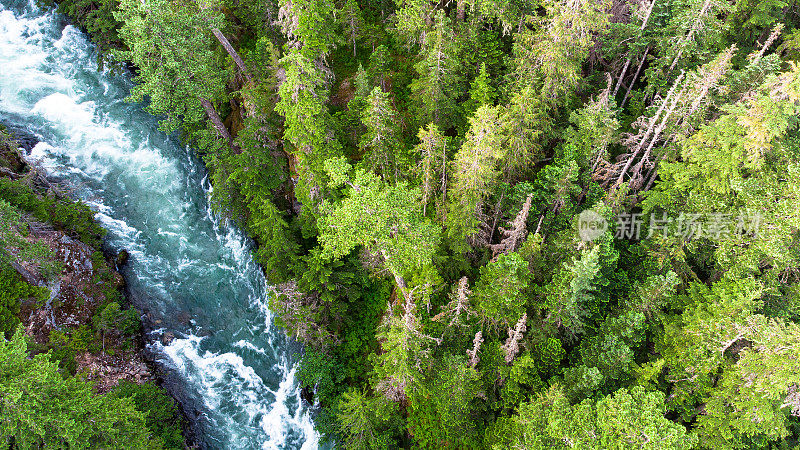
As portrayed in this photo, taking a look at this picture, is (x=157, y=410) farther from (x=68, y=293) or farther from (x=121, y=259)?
(x=121, y=259)

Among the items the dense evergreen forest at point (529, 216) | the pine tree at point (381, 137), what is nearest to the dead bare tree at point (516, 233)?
the dense evergreen forest at point (529, 216)

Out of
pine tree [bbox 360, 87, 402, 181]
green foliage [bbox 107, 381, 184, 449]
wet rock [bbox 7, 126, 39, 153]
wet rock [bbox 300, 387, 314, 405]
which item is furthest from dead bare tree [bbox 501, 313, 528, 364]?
wet rock [bbox 7, 126, 39, 153]

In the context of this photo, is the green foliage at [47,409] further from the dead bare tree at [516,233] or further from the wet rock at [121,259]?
the dead bare tree at [516,233]

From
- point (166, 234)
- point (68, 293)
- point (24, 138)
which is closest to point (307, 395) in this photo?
point (166, 234)

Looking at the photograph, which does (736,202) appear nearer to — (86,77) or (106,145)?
(106,145)

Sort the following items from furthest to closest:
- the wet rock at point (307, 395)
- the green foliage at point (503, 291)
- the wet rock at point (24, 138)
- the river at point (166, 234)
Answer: the wet rock at point (24, 138) → the wet rock at point (307, 395) → the river at point (166, 234) → the green foliage at point (503, 291)
